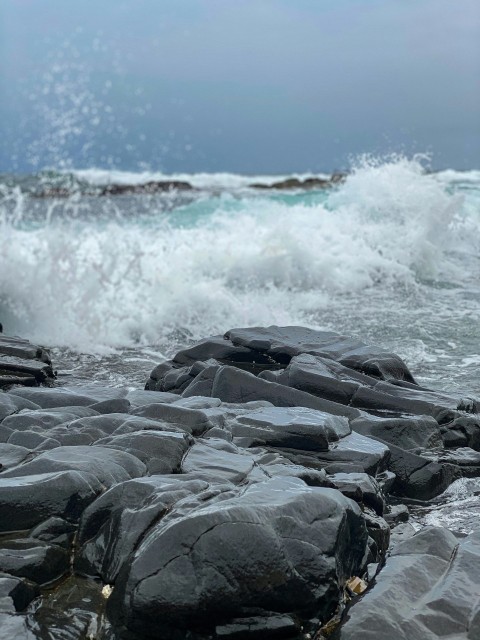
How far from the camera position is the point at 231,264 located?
14430mm

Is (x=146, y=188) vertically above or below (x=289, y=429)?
below

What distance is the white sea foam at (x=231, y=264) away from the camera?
1116cm

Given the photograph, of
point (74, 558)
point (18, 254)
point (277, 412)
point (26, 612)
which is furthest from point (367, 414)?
point (18, 254)

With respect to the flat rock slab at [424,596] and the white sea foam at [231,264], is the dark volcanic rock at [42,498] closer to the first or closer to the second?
the flat rock slab at [424,596]

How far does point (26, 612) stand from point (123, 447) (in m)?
1.22

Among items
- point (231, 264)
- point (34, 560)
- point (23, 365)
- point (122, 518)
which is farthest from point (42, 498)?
point (231, 264)

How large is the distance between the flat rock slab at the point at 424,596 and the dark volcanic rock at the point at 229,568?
0.66 ft

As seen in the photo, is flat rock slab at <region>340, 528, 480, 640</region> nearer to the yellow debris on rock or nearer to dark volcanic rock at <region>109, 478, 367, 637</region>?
the yellow debris on rock

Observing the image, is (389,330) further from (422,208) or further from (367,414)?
(422,208)

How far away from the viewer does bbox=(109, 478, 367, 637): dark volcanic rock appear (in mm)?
3330

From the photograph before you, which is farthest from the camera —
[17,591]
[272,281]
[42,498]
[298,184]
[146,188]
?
[298,184]

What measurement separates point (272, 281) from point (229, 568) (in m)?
10.7

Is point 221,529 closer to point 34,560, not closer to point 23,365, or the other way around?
point 34,560

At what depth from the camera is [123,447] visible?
4594 mm
